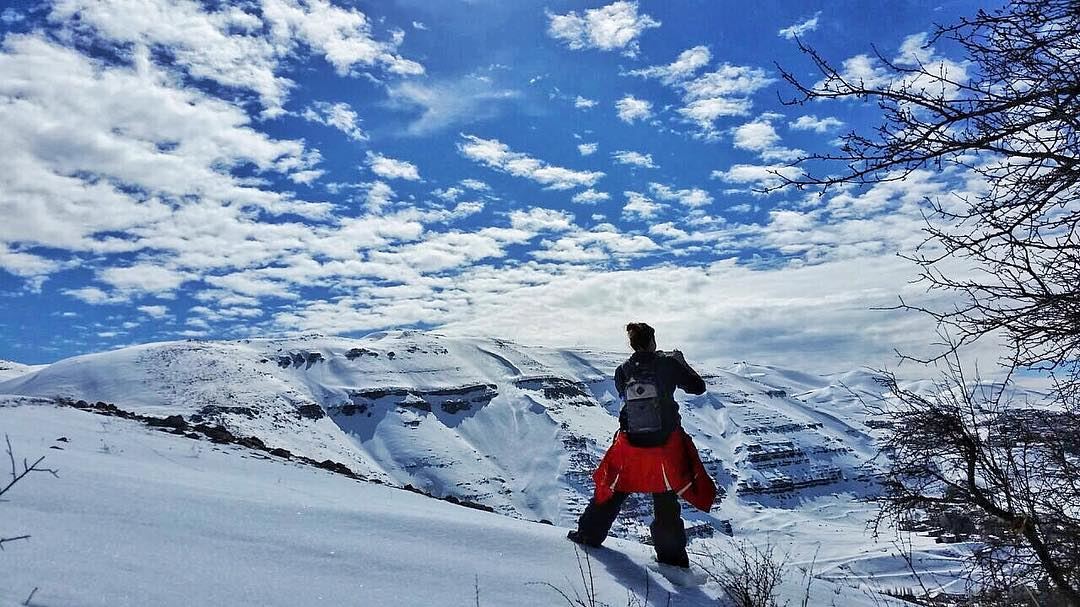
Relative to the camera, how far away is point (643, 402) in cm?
528

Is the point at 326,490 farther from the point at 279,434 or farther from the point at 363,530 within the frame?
the point at 279,434

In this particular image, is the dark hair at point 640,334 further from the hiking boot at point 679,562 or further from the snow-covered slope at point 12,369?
the snow-covered slope at point 12,369

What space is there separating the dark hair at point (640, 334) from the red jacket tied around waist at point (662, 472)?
682 mm

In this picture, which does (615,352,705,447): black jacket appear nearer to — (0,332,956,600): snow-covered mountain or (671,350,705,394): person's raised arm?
(671,350,705,394): person's raised arm

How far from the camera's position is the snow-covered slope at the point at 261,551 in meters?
3.10

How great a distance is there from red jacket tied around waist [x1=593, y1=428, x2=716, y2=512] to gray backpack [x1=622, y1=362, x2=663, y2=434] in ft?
0.45

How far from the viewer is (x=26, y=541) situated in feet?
10.6

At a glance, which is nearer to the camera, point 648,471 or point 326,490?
point 648,471

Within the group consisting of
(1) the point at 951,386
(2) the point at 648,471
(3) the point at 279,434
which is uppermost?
(3) the point at 279,434

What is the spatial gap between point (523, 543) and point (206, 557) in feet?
6.98

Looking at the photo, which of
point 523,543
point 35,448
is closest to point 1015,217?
point 523,543

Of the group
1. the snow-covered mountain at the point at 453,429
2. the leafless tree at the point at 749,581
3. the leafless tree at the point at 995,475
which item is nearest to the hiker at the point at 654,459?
the leafless tree at the point at 749,581

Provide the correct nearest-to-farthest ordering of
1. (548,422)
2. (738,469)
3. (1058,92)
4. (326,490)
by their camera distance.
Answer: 1. (1058,92)
2. (326,490)
3. (738,469)
4. (548,422)

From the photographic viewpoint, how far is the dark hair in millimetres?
5422
